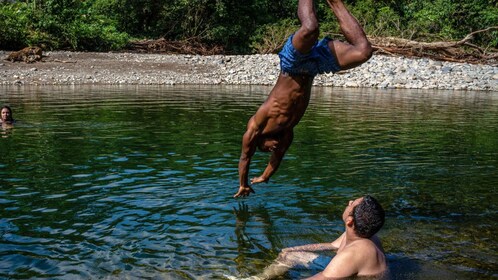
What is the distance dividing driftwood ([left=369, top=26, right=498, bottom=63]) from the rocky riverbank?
162cm

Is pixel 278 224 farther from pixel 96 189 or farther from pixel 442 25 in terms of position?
pixel 442 25

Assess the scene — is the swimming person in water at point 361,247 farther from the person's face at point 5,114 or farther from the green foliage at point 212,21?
the green foliage at point 212,21

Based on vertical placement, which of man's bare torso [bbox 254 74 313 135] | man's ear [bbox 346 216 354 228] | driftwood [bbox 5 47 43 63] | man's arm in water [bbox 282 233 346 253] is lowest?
man's arm in water [bbox 282 233 346 253]

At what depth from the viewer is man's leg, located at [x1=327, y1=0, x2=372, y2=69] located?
22.0 ft

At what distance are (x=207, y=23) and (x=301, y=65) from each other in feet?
134

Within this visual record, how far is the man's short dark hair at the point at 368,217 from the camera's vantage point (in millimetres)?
6020

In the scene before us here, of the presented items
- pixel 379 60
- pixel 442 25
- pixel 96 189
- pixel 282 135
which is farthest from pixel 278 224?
pixel 442 25

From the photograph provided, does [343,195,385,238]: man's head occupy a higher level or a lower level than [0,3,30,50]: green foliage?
lower

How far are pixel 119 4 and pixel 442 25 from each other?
25.0 meters

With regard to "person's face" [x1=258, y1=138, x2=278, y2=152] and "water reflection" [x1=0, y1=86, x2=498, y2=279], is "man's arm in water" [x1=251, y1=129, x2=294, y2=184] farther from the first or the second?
"water reflection" [x1=0, y1=86, x2=498, y2=279]

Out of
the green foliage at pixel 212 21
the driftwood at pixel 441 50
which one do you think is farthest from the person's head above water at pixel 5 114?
the driftwood at pixel 441 50

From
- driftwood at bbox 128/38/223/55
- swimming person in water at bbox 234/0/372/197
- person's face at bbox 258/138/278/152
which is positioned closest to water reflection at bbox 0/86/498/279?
person's face at bbox 258/138/278/152

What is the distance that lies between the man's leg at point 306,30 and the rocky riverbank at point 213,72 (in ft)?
86.5

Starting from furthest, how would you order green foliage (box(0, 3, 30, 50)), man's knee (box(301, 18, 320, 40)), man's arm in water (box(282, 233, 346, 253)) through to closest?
green foliage (box(0, 3, 30, 50))
man's arm in water (box(282, 233, 346, 253))
man's knee (box(301, 18, 320, 40))
